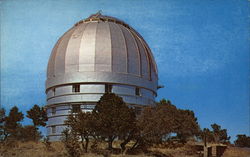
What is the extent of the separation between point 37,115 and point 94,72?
16125mm

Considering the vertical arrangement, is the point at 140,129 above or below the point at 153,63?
below

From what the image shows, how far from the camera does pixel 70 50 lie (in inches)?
1533

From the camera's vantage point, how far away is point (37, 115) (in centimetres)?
4778

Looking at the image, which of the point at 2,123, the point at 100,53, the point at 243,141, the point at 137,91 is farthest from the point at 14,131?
the point at 243,141

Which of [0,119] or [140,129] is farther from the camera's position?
[0,119]

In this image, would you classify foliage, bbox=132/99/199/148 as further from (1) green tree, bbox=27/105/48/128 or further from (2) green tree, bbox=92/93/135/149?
(1) green tree, bbox=27/105/48/128

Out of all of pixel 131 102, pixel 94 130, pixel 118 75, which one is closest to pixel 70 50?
pixel 118 75

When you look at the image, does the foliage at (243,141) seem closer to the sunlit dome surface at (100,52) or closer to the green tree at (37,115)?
the sunlit dome surface at (100,52)

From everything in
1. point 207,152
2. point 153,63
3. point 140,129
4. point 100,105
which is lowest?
point 207,152

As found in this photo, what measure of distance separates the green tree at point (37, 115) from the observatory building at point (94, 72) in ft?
24.8

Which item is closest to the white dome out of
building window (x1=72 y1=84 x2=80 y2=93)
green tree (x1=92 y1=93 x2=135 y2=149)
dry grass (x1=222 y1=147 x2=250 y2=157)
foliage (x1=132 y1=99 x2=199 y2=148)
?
building window (x1=72 y1=84 x2=80 y2=93)

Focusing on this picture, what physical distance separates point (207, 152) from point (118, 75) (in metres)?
14.8

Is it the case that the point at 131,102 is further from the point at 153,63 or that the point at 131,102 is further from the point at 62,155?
the point at 62,155

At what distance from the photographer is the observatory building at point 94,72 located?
37469mm
